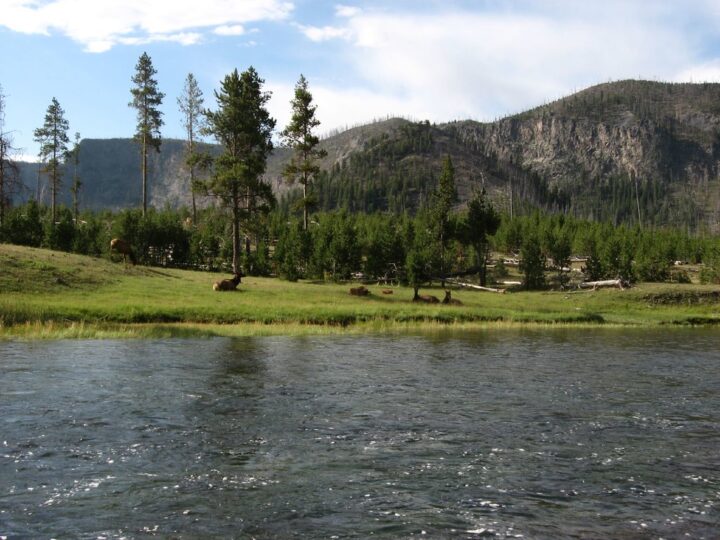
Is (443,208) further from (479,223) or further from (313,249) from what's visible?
(313,249)

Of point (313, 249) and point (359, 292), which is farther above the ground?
point (313, 249)

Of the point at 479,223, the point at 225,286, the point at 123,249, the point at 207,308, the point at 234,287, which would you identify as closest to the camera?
the point at 207,308

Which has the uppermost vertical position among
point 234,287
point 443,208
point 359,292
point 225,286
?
point 443,208

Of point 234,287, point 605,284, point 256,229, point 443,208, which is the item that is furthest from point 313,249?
point 605,284

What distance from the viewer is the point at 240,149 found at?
63.8 m

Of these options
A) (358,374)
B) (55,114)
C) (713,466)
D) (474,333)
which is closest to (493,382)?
(358,374)

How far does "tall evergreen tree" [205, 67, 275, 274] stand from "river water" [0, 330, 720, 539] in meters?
37.3

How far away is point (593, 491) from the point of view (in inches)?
421

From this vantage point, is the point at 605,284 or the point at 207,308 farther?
the point at 605,284

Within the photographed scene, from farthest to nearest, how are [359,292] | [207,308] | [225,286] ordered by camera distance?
[359,292] → [225,286] → [207,308]

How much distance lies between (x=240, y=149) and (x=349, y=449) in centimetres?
5477

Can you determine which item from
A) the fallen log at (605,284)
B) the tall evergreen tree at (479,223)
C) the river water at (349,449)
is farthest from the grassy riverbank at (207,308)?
the tall evergreen tree at (479,223)

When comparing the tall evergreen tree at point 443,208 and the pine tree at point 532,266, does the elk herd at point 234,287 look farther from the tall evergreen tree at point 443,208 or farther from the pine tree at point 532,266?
the tall evergreen tree at point 443,208

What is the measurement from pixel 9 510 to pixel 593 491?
31.5 ft
